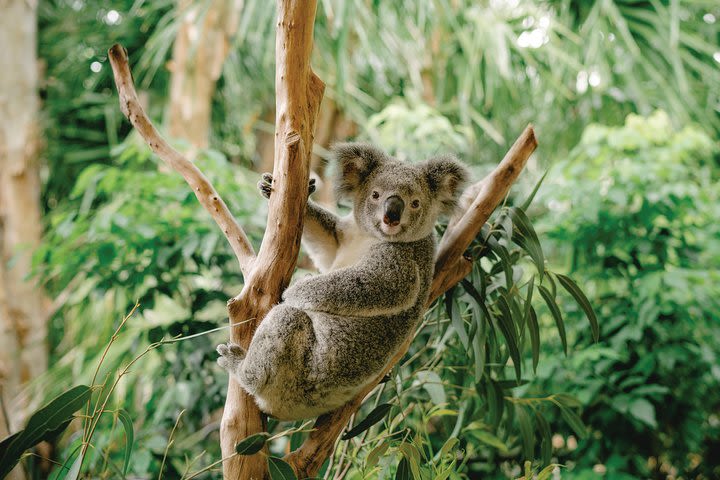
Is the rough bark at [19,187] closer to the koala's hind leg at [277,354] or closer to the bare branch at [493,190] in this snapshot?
the koala's hind leg at [277,354]

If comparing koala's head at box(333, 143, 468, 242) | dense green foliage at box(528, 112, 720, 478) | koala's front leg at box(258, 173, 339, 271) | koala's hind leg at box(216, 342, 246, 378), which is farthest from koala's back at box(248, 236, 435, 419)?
dense green foliage at box(528, 112, 720, 478)

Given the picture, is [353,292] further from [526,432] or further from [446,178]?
[526,432]

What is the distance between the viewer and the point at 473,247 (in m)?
1.87

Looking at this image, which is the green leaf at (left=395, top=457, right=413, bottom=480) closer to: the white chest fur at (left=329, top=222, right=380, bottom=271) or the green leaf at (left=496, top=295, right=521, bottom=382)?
the green leaf at (left=496, top=295, right=521, bottom=382)

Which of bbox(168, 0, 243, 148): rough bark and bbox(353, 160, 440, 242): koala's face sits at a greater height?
bbox(168, 0, 243, 148): rough bark

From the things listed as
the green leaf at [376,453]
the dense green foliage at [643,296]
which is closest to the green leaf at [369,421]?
the green leaf at [376,453]

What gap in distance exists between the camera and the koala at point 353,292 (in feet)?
5.08

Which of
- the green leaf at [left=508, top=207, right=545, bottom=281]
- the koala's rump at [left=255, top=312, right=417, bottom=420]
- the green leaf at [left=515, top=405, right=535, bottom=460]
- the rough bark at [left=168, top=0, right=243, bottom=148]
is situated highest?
the rough bark at [left=168, top=0, right=243, bottom=148]

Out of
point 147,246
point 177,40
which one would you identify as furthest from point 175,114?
point 147,246

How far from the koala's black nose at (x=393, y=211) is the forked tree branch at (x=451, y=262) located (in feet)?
0.59

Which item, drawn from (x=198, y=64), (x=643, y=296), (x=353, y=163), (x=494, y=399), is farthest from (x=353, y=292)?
(x=198, y=64)

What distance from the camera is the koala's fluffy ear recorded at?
6.46 ft

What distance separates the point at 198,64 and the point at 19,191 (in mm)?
1599

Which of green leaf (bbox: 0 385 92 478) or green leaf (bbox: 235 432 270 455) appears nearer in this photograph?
green leaf (bbox: 0 385 92 478)
